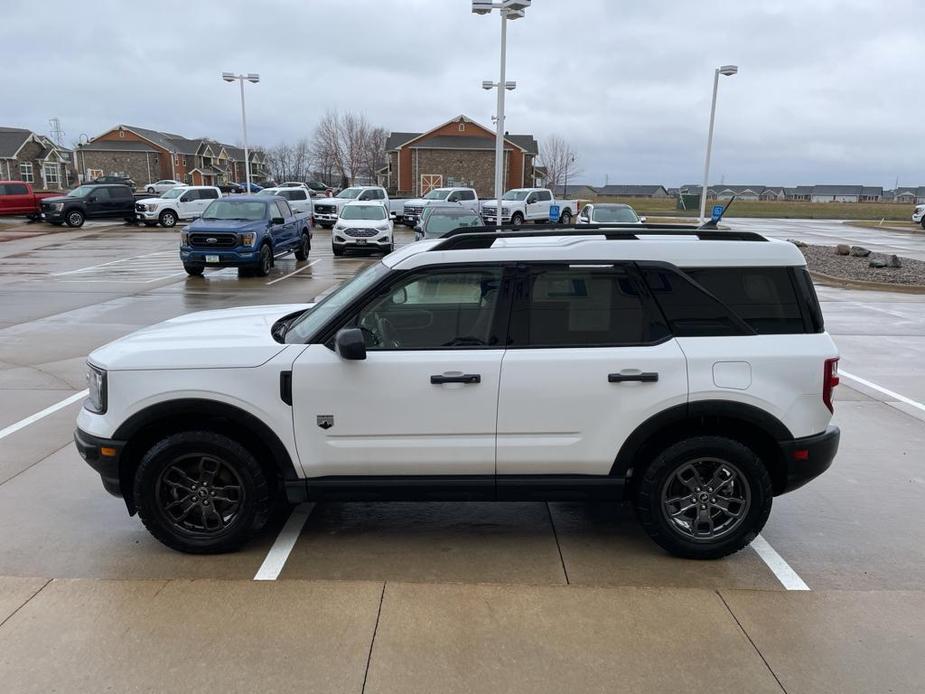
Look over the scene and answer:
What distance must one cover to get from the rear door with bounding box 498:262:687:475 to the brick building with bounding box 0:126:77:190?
7309 centimetres

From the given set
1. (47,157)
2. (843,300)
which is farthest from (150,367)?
(47,157)

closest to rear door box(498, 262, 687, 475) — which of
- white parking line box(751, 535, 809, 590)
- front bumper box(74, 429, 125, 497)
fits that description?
white parking line box(751, 535, 809, 590)

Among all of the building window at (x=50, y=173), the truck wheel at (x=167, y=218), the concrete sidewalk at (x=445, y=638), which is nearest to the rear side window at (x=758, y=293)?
the concrete sidewalk at (x=445, y=638)

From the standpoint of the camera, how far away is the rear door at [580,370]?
378 centimetres

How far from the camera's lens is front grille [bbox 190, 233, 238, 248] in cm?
1652

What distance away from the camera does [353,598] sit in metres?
3.61

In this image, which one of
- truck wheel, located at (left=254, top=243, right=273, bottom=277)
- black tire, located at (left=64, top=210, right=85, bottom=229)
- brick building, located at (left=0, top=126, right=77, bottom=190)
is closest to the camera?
truck wheel, located at (left=254, top=243, right=273, bottom=277)

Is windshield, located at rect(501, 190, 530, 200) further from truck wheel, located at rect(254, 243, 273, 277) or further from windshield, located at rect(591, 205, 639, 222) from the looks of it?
truck wheel, located at rect(254, 243, 273, 277)

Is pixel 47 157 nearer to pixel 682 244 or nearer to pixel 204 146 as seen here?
pixel 204 146

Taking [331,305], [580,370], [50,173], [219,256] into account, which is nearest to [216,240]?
[219,256]

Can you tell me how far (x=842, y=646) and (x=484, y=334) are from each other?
90.7 inches

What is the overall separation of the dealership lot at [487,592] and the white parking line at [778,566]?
0.02m

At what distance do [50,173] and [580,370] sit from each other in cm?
8321

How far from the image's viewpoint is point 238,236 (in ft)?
54.2
